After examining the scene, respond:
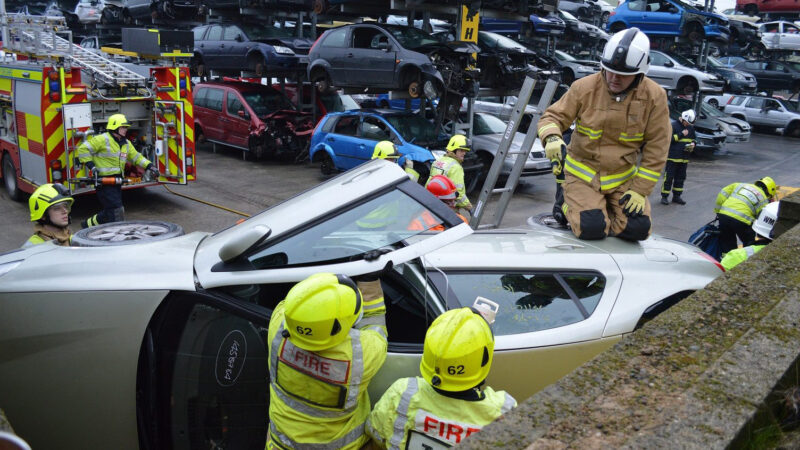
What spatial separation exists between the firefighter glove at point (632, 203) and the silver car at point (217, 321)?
3.03 feet

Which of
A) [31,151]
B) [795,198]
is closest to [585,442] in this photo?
[795,198]

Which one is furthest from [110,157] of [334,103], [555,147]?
[334,103]

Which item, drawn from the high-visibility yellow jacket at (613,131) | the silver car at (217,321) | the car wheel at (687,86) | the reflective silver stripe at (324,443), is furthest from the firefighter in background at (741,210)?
the car wheel at (687,86)

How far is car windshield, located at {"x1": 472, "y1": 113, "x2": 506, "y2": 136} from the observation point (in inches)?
567

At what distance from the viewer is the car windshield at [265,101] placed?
1545 centimetres

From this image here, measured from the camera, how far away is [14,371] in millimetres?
3174

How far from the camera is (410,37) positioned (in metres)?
14.0

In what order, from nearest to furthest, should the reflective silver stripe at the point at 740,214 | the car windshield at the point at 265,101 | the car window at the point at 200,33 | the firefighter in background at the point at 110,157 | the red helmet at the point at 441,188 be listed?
the reflective silver stripe at the point at 740,214 → the red helmet at the point at 441,188 → the firefighter in background at the point at 110,157 → the car windshield at the point at 265,101 → the car window at the point at 200,33

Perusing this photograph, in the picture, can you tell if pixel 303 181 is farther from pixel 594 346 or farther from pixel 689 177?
pixel 594 346

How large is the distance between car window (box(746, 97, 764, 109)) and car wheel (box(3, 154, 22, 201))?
76.6 ft

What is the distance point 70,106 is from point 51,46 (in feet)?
4.40

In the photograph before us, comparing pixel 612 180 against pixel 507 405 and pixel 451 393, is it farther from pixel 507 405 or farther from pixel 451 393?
pixel 451 393

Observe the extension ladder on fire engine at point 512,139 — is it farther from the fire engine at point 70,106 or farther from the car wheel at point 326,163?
the car wheel at point 326,163

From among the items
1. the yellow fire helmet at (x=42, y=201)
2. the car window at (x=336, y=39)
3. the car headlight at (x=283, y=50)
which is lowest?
the yellow fire helmet at (x=42, y=201)
